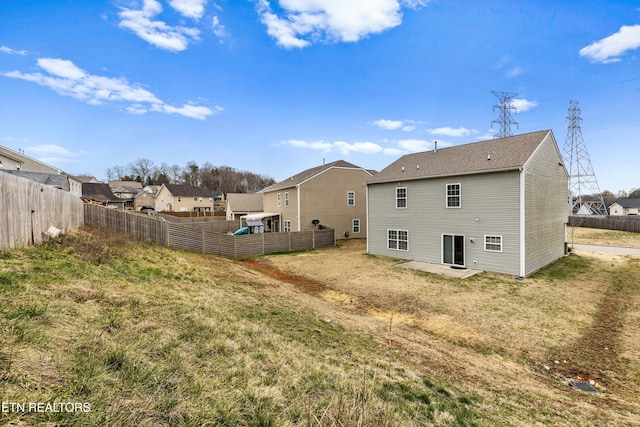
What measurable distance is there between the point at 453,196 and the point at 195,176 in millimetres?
87614

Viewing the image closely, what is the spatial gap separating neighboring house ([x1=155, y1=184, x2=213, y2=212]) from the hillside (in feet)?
162

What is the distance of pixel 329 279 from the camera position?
13.5 m

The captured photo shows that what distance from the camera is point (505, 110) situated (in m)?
26.8

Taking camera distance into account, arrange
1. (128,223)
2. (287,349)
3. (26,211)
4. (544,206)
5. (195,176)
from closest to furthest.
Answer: (287,349), (26,211), (544,206), (128,223), (195,176)

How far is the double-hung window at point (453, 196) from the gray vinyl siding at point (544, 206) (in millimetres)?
3044

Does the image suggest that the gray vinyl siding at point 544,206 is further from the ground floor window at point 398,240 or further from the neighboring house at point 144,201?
the neighboring house at point 144,201

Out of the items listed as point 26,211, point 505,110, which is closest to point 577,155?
point 505,110

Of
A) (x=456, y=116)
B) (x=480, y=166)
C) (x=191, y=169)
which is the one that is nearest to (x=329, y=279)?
(x=480, y=166)

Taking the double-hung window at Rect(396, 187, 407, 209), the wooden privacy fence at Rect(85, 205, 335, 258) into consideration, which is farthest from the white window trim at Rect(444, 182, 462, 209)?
the wooden privacy fence at Rect(85, 205, 335, 258)

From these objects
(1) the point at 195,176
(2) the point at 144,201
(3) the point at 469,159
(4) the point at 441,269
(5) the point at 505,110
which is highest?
(1) the point at 195,176

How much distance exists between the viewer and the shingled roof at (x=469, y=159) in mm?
13992

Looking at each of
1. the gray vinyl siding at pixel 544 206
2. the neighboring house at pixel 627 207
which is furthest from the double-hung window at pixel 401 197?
the neighboring house at pixel 627 207

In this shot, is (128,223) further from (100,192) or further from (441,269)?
(100,192)

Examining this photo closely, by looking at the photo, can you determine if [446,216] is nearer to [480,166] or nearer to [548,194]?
[480,166]
